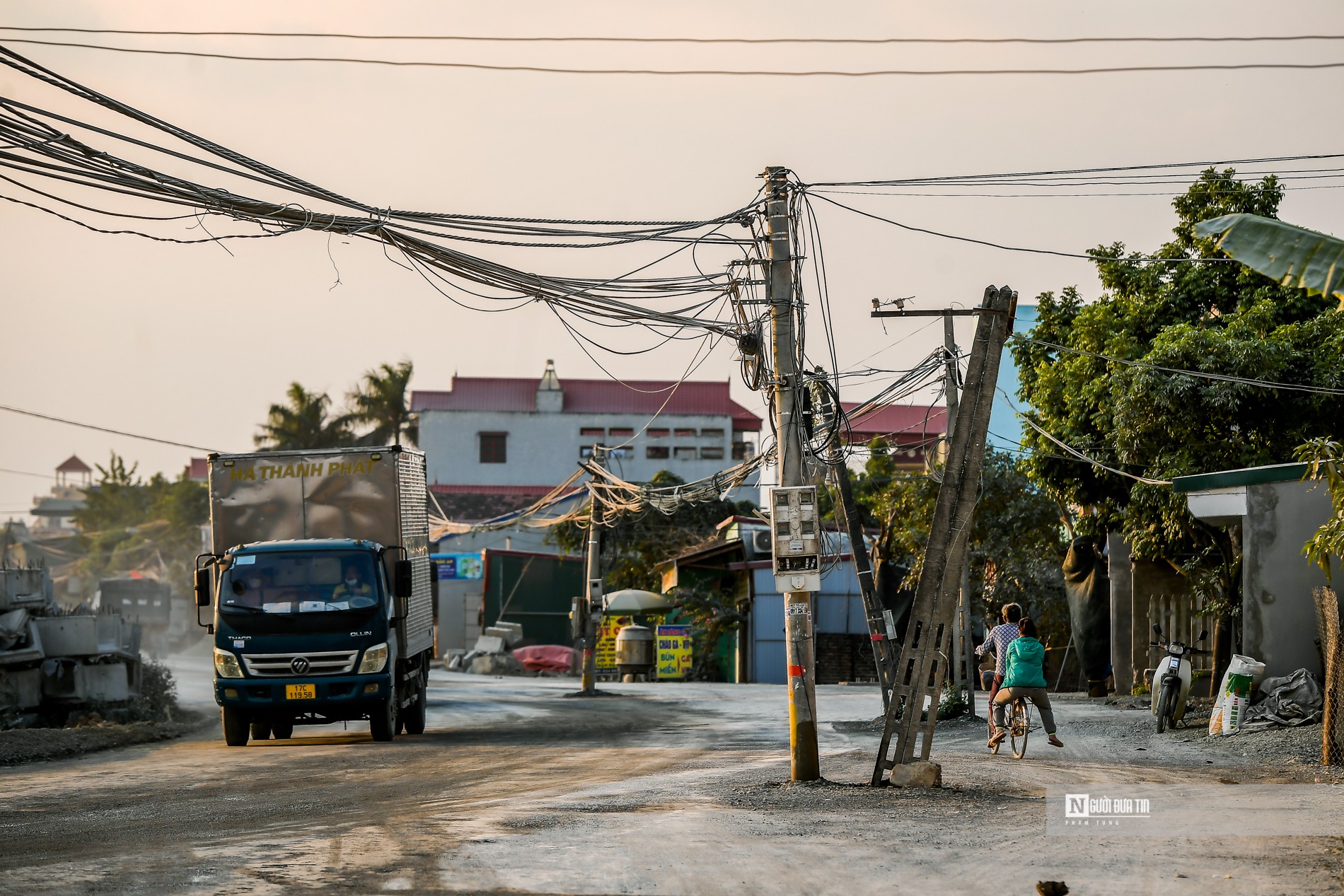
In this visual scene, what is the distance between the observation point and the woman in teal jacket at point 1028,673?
1510 cm

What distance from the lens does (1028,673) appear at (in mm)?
15117

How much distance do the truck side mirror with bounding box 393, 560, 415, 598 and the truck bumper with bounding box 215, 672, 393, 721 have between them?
1.09 metres

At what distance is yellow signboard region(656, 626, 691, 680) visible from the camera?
1649 inches

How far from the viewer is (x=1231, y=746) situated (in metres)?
15.7

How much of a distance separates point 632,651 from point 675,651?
5.63 ft

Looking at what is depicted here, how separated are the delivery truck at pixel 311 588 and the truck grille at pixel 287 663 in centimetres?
1

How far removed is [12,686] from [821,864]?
17054mm

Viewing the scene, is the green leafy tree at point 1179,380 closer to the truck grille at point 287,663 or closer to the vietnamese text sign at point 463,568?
the truck grille at point 287,663

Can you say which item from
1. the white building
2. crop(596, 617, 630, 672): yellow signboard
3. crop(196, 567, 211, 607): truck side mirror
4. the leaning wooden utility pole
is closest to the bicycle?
the leaning wooden utility pole

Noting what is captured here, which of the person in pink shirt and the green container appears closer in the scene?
the person in pink shirt

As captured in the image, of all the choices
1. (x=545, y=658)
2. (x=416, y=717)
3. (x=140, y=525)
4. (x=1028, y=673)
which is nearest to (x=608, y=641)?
(x=545, y=658)

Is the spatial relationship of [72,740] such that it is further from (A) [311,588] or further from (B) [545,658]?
(B) [545,658]

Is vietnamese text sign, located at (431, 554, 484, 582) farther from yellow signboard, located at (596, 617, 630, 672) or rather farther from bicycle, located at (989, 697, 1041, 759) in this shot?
bicycle, located at (989, 697, 1041, 759)

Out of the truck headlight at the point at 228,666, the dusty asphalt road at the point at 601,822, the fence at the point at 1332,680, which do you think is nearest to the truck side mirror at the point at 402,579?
the dusty asphalt road at the point at 601,822
